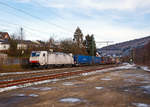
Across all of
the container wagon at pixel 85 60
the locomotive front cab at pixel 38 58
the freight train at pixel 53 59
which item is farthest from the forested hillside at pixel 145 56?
the locomotive front cab at pixel 38 58

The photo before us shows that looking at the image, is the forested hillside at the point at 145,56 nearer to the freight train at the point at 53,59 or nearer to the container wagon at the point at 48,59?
the freight train at the point at 53,59

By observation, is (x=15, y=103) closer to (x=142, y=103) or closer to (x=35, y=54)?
(x=142, y=103)

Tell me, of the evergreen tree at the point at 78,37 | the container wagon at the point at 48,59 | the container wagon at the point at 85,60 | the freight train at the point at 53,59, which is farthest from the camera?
the evergreen tree at the point at 78,37

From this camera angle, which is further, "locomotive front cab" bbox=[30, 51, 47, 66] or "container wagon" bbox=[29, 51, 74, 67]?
"container wagon" bbox=[29, 51, 74, 67]

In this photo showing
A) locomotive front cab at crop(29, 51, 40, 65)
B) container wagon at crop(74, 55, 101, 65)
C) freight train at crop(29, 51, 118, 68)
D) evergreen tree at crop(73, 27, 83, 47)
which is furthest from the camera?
evergreen tree at crop(73, 27, 83, 47)

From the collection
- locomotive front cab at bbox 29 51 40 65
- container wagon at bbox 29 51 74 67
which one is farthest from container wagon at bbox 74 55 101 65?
locomotive front cab at bbox 29 51 40 65

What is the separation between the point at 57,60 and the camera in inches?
1356

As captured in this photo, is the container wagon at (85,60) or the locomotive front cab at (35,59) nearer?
the locomotive front cab at (35,59)

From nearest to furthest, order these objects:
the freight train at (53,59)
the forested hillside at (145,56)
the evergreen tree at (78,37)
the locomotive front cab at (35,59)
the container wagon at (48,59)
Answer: the locomotive front cab at (35,59), the container wagon at (48,59), the freight train at (53,59), the forested hillside at (145,56), the evergreen tree at (78,37)

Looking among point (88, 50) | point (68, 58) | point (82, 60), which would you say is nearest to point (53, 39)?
point (88, 50)

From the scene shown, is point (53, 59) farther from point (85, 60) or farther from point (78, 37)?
point (78, 37)

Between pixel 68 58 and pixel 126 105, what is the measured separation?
3229 cm

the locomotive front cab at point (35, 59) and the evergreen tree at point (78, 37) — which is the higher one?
the evergreen tree at point (78, 37)

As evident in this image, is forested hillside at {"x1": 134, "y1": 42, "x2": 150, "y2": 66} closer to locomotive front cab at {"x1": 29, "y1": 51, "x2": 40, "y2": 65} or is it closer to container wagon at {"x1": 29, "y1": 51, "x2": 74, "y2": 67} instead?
container wagon at {"x1": 29, "y1": 51, "x2": 74, "y2": 67}
